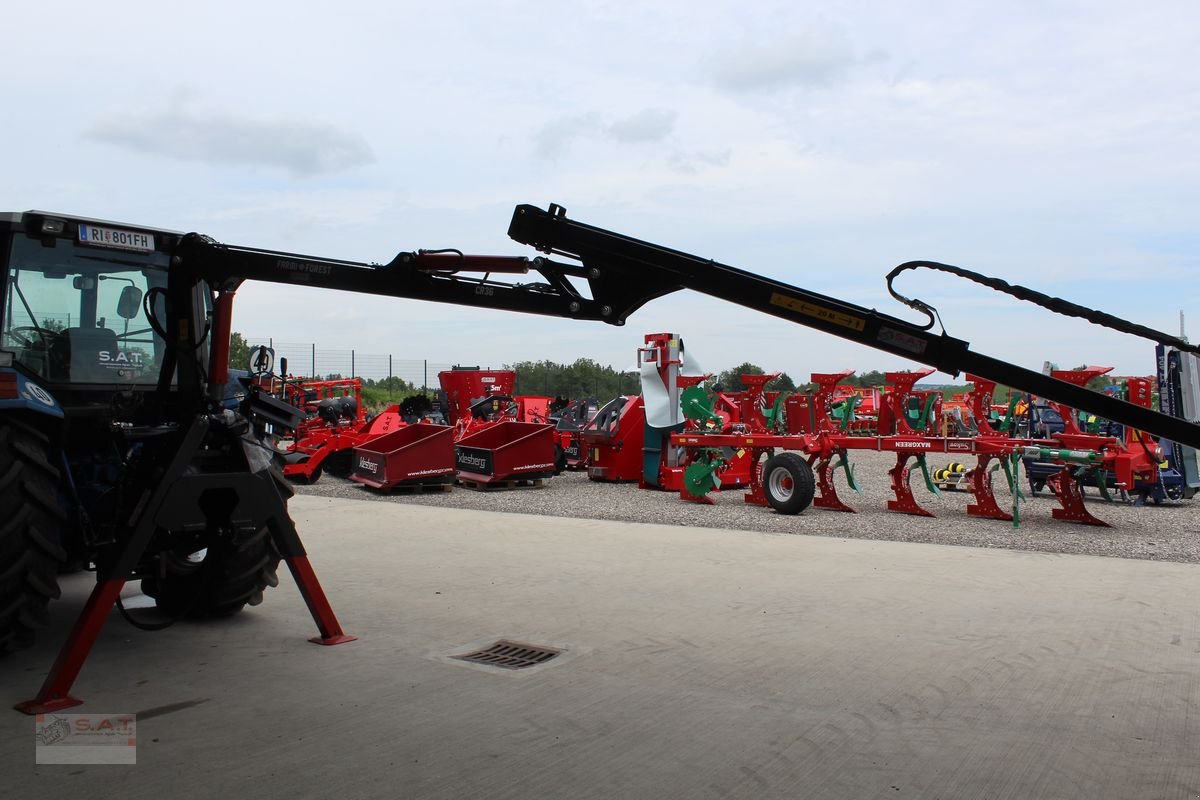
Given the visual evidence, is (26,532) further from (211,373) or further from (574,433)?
(574,433)

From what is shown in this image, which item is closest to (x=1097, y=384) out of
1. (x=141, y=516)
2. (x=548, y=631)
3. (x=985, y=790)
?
(x=548, y=631)

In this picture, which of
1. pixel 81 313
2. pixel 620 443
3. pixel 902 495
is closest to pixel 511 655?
pixel 81 313

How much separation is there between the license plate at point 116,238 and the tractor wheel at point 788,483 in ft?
26.6

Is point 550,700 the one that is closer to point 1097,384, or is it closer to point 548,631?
point 548,631

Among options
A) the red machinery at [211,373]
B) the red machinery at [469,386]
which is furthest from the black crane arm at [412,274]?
the red machinery at [469,386]

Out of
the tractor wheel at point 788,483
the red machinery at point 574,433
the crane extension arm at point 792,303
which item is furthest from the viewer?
the red machinery at point 574,433

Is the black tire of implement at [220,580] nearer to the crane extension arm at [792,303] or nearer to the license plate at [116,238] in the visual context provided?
the license plate at [116,238]

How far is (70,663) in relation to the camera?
4414 mm

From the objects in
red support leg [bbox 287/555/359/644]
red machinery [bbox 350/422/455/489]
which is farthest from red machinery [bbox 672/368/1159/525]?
red support leg [bbox 287/555/359/644]

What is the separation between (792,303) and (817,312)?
0.12 m

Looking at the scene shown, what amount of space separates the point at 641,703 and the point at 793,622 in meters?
1.91

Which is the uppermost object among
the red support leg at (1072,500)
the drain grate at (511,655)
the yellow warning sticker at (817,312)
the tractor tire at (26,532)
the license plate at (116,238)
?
the license plate at (116,238)

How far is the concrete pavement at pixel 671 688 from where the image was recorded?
12.0 feet

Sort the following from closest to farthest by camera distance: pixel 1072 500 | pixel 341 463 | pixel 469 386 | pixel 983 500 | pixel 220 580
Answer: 1. pixel 220 580
2. pixel 1072 500
3. pixel 983 500
4. pixel 341 463
5. pixel 469 386
